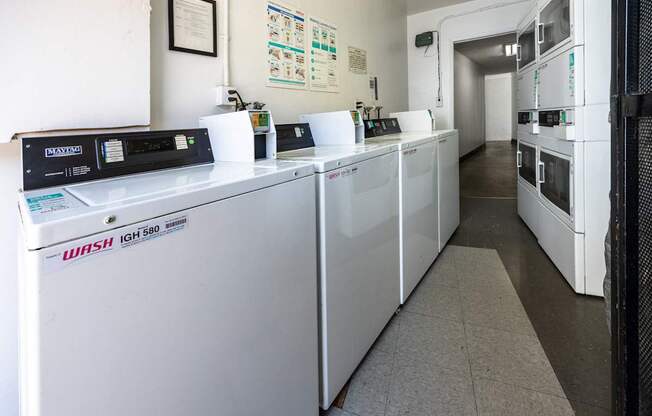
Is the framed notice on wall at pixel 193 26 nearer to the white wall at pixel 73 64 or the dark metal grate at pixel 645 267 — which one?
the white wall at pixel 73 64

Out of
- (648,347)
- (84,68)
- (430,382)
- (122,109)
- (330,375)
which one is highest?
(84,68)

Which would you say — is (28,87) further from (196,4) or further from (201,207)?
(196,4)

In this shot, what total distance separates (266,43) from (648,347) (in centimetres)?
209

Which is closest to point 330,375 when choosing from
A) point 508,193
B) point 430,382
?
point 430,382

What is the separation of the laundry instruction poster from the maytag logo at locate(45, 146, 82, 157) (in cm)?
125

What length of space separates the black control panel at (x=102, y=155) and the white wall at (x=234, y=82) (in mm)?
155

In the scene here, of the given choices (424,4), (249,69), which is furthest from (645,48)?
(424,4)

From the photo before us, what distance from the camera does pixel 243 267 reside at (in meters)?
0.98

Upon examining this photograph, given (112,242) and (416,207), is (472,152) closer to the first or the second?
(416,207)

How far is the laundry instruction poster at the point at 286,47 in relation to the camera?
2.16 meters

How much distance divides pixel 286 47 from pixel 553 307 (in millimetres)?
2252

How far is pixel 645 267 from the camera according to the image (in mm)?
858

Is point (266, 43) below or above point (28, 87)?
above

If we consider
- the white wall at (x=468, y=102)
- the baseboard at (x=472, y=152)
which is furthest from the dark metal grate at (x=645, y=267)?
the baseboard at (x=472, y=152)
